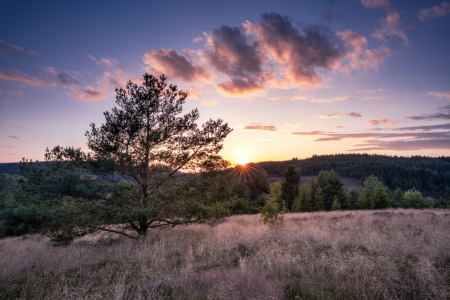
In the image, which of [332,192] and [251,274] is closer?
[251,274]

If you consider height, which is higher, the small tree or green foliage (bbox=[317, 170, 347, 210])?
the small tree

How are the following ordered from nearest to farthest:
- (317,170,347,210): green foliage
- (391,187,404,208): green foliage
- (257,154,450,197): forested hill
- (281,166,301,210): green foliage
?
(317,170,347,210): green foliage, (281,166,301,210): green foliage, (391,187,404,208): green foliage, (257,154,450,197): forested hill

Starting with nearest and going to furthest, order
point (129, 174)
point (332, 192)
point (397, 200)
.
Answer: point (129, 174) < point (332, 192) < point (397, 200)

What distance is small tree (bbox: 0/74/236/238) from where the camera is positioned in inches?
268

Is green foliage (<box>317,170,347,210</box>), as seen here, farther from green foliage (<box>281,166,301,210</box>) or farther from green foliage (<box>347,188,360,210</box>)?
green foliage (<box>281,166,301,210</box>)

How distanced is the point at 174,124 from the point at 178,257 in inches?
226

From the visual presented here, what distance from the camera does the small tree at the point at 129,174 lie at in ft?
22.3

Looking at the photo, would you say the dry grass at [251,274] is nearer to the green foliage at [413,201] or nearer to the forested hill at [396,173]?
the green foliage at [413,201]

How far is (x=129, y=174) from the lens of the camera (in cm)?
842

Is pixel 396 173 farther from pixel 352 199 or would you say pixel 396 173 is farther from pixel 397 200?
pixel 352 199

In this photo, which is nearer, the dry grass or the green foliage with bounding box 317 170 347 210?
the dry grass

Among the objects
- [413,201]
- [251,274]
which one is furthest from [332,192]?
[251,274]

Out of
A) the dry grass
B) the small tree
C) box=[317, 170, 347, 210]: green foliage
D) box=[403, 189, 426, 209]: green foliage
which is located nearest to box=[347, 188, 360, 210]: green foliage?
box=[317, 170, 347, 210]: green foliage

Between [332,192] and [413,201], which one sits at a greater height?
[332,192]
